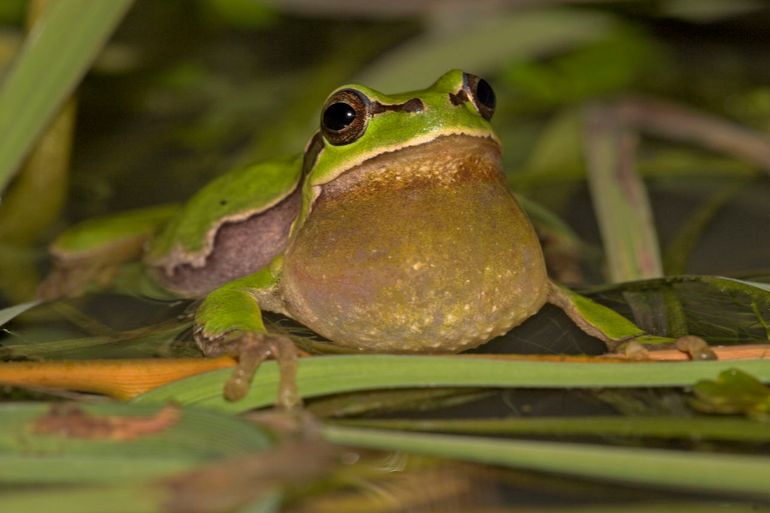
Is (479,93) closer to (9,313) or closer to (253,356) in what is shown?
(253,356)

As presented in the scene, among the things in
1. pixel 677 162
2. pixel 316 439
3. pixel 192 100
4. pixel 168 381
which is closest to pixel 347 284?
pixel 168 381

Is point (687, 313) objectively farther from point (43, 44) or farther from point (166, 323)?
point (43, 44)

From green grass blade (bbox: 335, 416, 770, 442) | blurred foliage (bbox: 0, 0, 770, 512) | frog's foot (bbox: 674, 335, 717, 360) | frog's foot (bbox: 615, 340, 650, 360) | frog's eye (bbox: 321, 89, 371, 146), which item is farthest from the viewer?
frog's eye (bbox: 321, 89, 371, 146)

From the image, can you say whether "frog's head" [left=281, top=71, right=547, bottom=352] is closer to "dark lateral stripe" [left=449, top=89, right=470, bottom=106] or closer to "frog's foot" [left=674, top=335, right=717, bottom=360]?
"dark lateral stripe" [left=449, top=89, right=470, bottom=106]

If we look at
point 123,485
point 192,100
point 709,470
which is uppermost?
point 192,100

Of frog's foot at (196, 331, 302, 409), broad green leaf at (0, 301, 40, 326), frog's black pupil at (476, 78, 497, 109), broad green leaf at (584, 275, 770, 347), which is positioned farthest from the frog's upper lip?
broad green leaf at (0, 301, 40, 326)

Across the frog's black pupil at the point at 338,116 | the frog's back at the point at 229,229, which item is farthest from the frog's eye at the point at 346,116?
the frog's back at the point at 229,229
